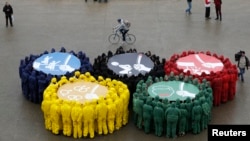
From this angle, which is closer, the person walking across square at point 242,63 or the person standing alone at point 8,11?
the person walking across square at point 242,63

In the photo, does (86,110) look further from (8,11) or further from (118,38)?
(8,11)

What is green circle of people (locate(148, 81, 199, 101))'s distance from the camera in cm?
2019

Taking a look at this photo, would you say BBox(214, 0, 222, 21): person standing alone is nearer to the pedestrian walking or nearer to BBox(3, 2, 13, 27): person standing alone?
the pedestrian walking

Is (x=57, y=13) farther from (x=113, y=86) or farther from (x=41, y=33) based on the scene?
(x=113, y=86)

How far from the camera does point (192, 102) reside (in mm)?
19406

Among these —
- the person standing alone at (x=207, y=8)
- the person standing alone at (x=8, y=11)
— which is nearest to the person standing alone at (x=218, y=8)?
the person standing alone at (x=207, y=8)

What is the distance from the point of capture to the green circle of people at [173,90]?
66.2ft

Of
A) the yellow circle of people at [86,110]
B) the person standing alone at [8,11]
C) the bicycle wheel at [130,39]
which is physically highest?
the person standing alone at [8,11]

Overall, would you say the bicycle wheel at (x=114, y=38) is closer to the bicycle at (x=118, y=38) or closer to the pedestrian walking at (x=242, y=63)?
the bicycle at (x=118, y=38)

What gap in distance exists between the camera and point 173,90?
811 inches

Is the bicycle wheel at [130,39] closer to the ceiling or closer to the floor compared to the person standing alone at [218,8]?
closer to the floor

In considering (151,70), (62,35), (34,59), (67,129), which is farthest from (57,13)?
(67,129)

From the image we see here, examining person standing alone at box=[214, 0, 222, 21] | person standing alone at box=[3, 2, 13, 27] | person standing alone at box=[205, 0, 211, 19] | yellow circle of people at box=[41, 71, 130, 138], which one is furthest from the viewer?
person standing alone at box=[205, 0, 211, 19]

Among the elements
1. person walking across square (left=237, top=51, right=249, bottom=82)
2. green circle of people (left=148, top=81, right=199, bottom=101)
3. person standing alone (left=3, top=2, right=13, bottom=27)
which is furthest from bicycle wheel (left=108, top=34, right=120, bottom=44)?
green circle of people (left=148, top=81, right=199, bottom=101)
